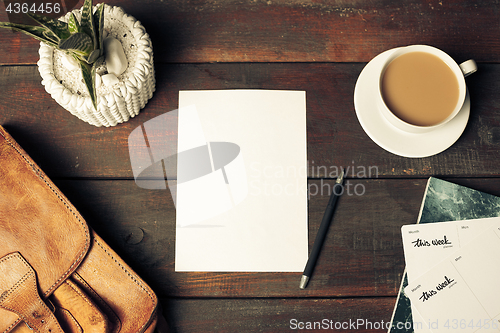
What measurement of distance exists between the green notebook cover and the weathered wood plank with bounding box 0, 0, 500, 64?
253mm

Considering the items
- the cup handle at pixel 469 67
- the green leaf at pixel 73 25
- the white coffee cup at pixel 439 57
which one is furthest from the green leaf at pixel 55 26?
the cup handle at pixel 469 67

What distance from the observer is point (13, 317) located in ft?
1.75

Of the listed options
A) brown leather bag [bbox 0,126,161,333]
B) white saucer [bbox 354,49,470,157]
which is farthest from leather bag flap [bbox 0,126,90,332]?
white saucer [bbox 354,49,470,157]

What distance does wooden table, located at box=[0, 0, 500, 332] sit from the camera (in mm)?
584

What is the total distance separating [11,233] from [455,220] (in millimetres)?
766

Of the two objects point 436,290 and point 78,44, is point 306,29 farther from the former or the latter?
point 436,290

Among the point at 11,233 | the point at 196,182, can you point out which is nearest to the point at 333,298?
the point at 196,182

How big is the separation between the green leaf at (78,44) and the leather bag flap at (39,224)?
227mm

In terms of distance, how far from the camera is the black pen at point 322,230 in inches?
22.6

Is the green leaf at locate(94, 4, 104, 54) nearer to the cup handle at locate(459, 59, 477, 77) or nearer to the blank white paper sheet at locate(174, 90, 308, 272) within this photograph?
the blank white paper sheet at locate(174, 90, 308, 272)

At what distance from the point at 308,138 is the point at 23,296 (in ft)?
1.81

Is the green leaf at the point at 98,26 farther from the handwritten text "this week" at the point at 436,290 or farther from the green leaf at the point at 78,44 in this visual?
the handwritten text "this week" at the point at 436,290

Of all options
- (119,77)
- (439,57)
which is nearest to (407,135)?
(439,57)

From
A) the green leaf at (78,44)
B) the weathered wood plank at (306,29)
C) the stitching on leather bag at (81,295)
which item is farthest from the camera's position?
the weathered wood plank at (306,29)
